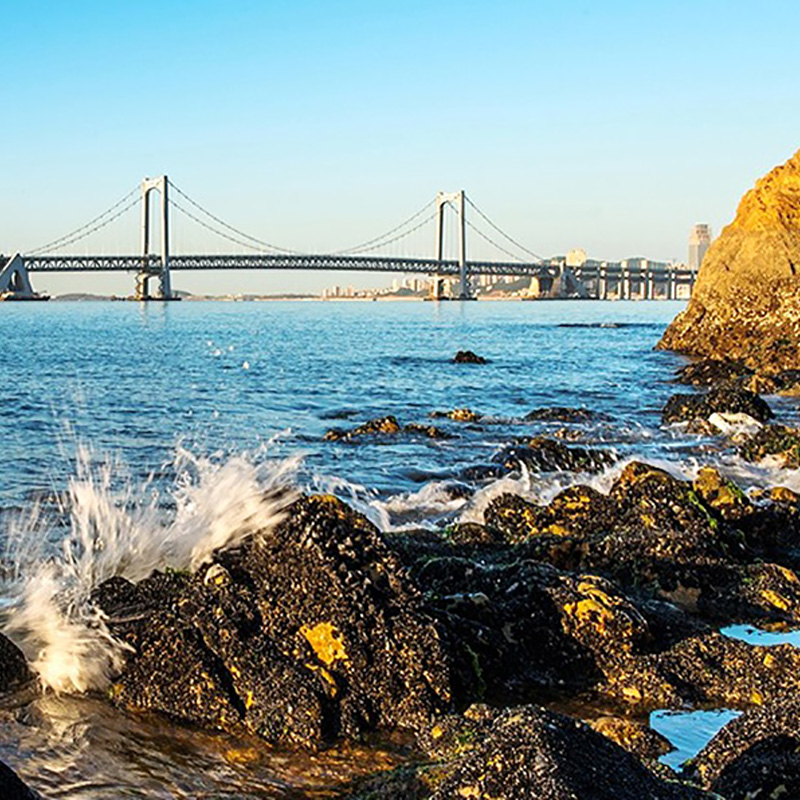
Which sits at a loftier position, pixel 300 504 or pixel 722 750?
pixel 300 504

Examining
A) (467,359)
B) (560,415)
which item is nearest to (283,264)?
(467,359)

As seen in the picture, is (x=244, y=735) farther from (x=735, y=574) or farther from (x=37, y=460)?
(x=37, y=460)

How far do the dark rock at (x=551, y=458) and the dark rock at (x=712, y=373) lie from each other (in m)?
10.5

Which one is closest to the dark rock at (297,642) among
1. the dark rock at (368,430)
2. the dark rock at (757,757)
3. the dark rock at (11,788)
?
the dark rock at (757,757)

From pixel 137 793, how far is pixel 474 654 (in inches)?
62.7

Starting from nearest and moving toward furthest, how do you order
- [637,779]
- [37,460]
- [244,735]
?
[637,779] → [244,735] → [37,460]

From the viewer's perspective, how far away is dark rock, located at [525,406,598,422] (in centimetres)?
1680

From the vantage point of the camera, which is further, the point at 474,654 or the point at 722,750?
the point at 474,654

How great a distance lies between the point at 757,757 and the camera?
10.6 feet

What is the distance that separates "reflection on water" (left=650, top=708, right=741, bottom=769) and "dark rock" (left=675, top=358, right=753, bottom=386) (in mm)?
18432

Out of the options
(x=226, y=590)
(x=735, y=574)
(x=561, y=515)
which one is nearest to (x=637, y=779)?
(x=226, y=590)

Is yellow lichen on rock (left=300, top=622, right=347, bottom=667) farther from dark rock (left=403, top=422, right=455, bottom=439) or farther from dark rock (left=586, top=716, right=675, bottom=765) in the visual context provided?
dark rock (left=403, top=422, right=455, bottom=439)

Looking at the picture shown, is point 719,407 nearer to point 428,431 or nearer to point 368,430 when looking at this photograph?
point 428,431

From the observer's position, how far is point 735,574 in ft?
20.1
